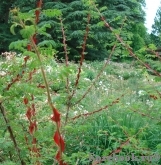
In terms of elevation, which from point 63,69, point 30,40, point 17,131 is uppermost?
point 30,40

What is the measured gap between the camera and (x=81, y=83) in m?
2.71

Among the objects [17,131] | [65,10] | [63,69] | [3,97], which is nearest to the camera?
[63,69]

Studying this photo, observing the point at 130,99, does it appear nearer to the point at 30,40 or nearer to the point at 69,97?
the point at 69,97

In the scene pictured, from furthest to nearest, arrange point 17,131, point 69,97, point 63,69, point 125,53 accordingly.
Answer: point 125,53 < point 69,97 < point 17,131 < point 63,69

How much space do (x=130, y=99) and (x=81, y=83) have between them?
328cm

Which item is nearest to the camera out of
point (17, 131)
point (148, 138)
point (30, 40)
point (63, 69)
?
point (30, 40)

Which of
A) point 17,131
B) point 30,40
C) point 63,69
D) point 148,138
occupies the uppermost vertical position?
point 30,40

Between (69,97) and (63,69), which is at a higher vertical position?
(63,69)

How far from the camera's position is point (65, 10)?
19.2 metres

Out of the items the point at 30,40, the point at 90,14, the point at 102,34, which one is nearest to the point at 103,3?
the point at 102,34

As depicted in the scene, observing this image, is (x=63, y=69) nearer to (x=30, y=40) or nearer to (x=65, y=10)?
(x=30, y=40)

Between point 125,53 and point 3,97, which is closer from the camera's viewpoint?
point 3,97

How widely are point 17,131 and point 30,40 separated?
2.66ft

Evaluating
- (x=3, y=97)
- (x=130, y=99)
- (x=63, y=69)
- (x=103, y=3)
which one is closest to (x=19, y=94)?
(x=3, y=97)
